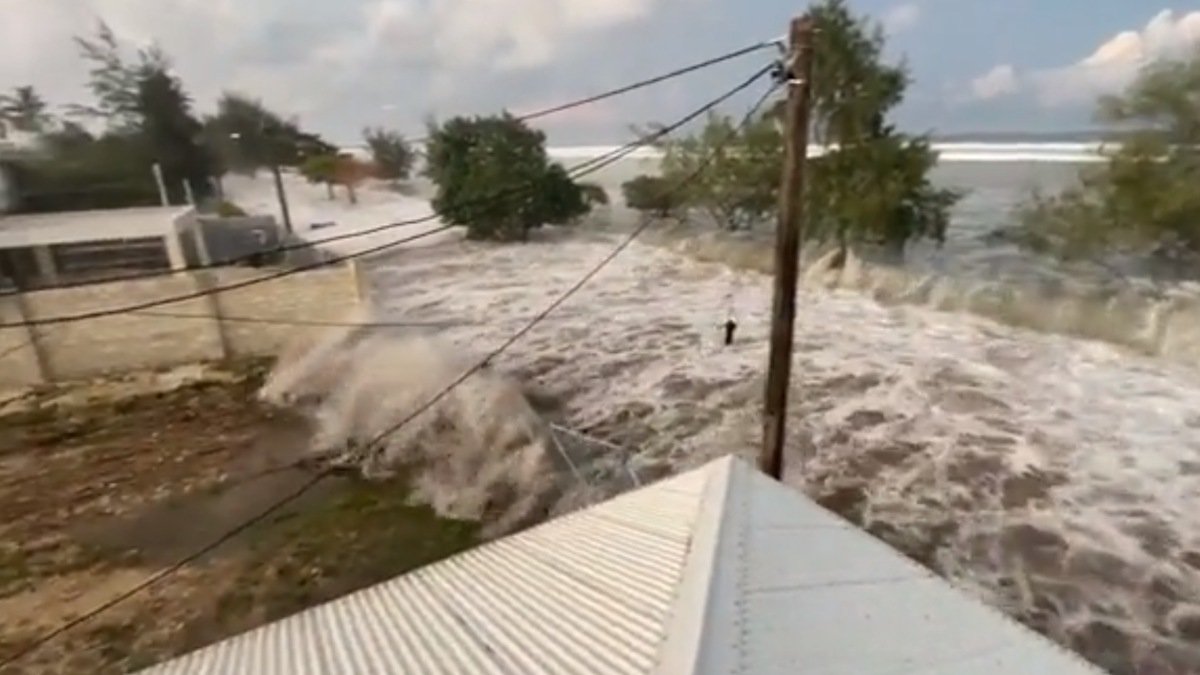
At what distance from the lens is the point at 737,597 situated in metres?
2.13

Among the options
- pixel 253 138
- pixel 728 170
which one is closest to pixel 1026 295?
pixel 728 170

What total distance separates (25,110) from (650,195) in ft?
24.3

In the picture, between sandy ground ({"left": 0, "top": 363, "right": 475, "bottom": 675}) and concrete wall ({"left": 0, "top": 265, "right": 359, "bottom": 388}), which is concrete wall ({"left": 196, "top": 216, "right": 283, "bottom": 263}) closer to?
concrete wall ({"left": 0, "top": 265, "right": 359, "bottom": 388})

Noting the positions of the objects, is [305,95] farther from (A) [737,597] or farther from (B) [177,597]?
(A) [737,597]

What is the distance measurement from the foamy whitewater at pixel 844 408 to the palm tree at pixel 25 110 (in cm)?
228

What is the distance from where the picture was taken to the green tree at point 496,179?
349 inches

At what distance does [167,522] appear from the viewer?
6.55 meters

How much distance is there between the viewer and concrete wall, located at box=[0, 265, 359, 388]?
795 centimetres

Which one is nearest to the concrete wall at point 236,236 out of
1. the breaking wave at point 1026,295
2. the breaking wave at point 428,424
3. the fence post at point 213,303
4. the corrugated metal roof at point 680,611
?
the fence post at point 213,303

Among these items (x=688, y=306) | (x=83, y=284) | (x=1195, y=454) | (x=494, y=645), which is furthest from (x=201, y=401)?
(x=1195, y=454)

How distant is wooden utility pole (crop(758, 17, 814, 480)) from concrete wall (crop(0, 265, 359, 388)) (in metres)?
6.24

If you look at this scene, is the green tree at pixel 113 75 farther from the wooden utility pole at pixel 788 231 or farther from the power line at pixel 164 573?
the wooden utility pole at pixel 788 231

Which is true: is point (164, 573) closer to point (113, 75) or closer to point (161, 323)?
point (161, 323)

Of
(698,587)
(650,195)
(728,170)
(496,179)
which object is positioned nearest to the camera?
(698,587)
